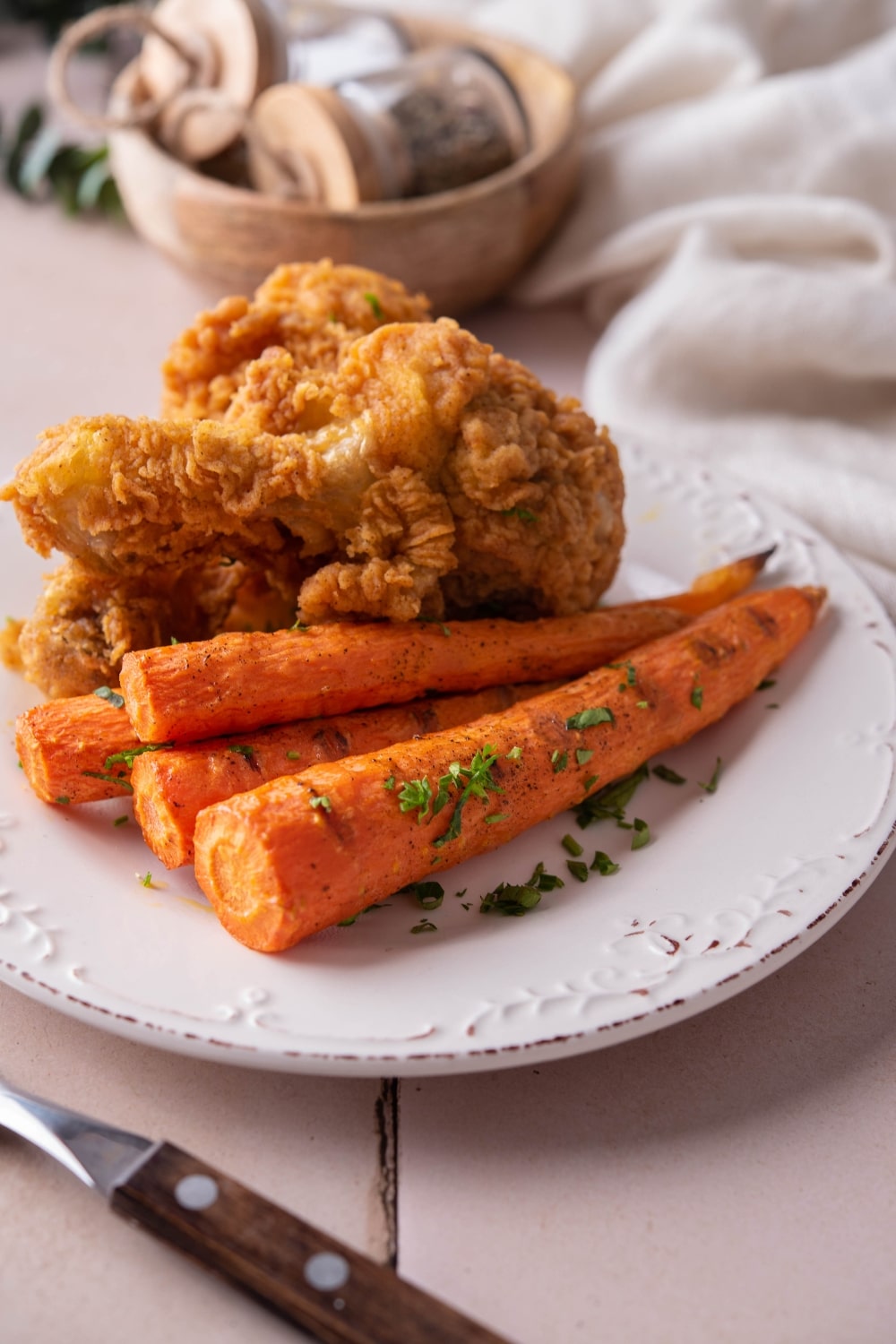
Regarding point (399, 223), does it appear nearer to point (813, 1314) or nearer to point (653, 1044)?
point (653, 1044)

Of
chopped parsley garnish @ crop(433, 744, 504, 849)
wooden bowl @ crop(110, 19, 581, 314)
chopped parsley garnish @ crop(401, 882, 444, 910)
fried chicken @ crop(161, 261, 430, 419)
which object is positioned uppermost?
fried chicken @ crop(161, 261, 430, 419)

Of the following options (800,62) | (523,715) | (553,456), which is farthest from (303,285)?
(800,62)

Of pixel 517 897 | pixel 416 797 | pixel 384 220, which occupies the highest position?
pixel 384 220

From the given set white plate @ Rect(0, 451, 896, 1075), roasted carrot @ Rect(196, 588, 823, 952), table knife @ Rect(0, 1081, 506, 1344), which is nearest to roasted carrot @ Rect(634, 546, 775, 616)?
roasted carrot @ Rect(196, 588, 823, 952)

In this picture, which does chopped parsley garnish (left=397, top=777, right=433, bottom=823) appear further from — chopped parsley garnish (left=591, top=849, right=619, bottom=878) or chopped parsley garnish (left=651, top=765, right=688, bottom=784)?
chopped parsley garnish (left=651, top=765, right=688, bottom=784)

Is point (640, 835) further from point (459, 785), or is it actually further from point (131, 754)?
point (131, 754)

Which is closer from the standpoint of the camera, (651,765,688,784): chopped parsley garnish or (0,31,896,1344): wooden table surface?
(0,31,896,1344): wooden table surface

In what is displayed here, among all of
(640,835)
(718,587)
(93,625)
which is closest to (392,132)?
(718,587)
